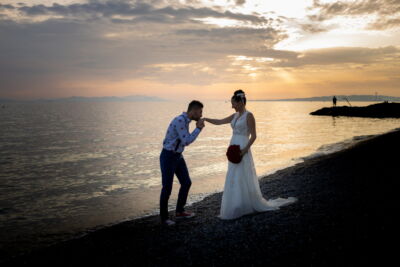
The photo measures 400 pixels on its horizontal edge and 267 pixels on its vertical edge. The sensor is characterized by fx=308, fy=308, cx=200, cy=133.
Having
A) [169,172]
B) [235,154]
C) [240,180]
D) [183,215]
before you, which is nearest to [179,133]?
[169,172]

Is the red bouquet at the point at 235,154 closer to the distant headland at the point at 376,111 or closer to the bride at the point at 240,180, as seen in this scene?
the bride at the point at 240,180

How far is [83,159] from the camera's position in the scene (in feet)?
94.3

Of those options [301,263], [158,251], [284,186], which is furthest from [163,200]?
[284,186]

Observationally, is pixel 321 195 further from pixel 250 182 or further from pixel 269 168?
pixel 269 168

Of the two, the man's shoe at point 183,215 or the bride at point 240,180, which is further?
the man's shoe at point 183,215

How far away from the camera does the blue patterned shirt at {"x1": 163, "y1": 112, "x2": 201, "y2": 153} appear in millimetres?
7742

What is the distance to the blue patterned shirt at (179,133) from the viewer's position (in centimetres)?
774

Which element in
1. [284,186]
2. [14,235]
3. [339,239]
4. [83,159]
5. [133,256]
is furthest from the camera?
[83,159]

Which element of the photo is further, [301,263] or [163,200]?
[163,200]

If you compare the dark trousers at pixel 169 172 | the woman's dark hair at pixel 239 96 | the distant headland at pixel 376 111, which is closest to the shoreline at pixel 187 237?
the dark trousers at pixel 169 172

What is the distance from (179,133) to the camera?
25.5ft

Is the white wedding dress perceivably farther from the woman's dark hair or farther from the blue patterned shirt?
the blue patterned shirt

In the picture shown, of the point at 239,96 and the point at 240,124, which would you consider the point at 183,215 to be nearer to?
the point at 240,124

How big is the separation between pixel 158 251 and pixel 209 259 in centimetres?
137
